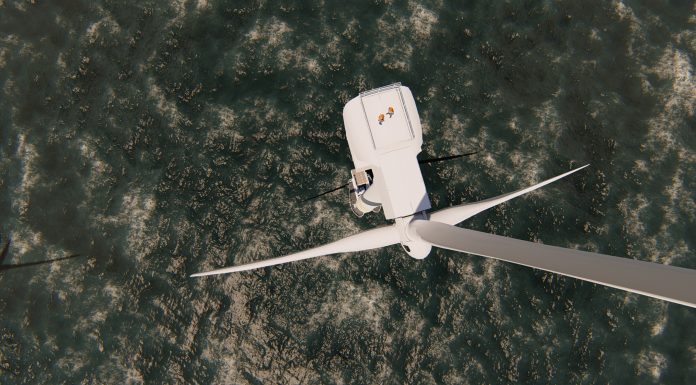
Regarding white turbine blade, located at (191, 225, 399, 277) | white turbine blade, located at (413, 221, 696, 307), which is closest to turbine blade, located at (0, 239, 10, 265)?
white turbine blade, located at (191, 225, 399, 277)

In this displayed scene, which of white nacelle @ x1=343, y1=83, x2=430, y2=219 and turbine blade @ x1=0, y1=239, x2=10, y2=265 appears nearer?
white nacelle @ x1=343, y1=83, x2=430, y2=219

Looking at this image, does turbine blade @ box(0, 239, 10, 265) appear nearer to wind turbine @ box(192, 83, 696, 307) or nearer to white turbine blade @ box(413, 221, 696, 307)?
wind turbine @ box(192, 83, 696, 307)

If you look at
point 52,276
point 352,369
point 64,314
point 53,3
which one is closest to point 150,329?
point 64,314

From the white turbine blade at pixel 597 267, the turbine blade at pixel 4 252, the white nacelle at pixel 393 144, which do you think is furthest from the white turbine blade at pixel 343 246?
the turbine blade at pixel 4 252

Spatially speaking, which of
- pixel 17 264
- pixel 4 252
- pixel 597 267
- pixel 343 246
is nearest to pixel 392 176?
pixel 343 246

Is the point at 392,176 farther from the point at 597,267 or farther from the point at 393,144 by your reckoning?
the point at 597,267

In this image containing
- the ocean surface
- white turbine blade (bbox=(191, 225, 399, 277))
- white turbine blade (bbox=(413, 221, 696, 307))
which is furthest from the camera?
the ocean surface
